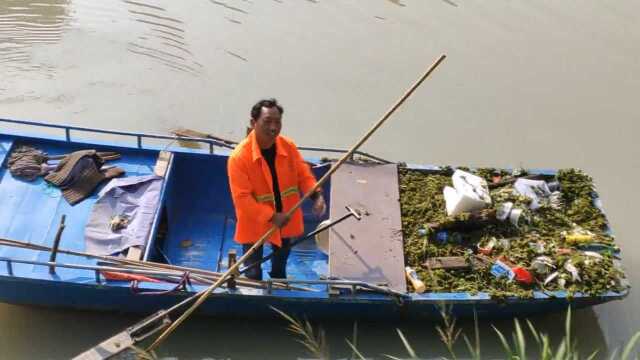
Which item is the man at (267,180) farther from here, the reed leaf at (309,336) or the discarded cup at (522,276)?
the discarded cup at (522,276)

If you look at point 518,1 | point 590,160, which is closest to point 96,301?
point 590,160

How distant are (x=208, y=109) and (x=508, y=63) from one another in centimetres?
459

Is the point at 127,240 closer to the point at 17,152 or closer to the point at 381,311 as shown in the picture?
the point at 17,152

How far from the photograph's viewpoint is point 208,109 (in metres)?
9.03

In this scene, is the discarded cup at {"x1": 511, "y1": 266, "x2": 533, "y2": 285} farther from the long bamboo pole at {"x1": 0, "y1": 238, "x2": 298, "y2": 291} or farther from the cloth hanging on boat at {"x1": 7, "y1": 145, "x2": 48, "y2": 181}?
the cloth hanging on boat at {"x1": 7, "y1": 145, "x2": 48, "y2": 181}

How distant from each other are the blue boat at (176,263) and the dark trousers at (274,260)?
8.8 inches

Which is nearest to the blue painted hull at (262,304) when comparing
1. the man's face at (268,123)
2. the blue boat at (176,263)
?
the blue boat at (176,263)

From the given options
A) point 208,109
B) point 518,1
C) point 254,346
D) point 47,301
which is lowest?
point 254,346

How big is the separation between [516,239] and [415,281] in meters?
1.24

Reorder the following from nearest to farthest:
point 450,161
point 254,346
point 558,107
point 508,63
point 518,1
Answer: point 254,346, point 450,161, point 558,107, point 508,63, point 518,1

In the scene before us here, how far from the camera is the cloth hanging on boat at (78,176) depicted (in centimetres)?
638

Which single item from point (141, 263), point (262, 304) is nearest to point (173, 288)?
point (141, 263)

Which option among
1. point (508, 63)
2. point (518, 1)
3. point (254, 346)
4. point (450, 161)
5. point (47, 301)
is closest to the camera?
point (47, 301)

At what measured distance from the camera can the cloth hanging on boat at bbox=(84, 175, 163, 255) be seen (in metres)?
5.93
